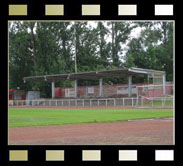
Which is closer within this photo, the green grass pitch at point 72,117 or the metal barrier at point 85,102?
the green grass pitch at point 72,117

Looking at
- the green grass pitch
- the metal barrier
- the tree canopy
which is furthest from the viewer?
the tree canopy

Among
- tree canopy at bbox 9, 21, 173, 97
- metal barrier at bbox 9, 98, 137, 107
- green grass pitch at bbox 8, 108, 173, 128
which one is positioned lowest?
metal barrier at bbox 9, 98, 137, 107

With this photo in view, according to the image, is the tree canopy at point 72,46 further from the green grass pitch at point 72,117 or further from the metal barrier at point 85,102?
the green grass pitch at point 72,117

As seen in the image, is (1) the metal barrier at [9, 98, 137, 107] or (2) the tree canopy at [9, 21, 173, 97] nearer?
(1) the metal barrier at [9, 98, 137, 107]

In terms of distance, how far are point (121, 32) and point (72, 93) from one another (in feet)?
55.4

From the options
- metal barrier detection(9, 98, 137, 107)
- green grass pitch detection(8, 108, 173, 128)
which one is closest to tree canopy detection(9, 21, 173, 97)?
metal barrier detection(9, 98, 137, 107)

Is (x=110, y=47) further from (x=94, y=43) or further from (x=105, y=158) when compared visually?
(x=105, y=158)

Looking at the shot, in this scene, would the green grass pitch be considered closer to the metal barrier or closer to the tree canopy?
the metal barrier

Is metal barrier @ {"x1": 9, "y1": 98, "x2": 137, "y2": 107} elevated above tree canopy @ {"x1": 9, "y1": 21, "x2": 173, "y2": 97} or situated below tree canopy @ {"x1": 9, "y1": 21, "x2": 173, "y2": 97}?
below

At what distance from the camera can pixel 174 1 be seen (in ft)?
12.0

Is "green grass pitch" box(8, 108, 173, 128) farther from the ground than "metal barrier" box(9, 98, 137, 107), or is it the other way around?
"green grass pitch" box(8, 108, 173, 128)

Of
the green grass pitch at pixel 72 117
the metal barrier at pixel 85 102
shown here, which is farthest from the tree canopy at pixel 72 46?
the green grass pitch at pixel 72 117

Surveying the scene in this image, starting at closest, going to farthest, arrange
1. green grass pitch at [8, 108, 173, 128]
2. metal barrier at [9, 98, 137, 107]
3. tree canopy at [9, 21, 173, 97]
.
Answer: green grass pitch at [8, 108, 173, 128], metal barrier at [9, 98, 137, 107], tree canopy at [9, 21, 173, 97]
